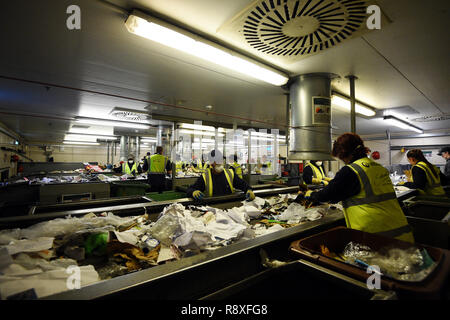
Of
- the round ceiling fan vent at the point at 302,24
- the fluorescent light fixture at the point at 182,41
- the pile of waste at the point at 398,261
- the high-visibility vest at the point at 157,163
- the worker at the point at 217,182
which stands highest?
the fluorescent light fixture at the point at 182,41

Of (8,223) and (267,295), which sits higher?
(8,223)

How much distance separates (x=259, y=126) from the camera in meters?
8.20

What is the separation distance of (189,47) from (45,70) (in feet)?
8.58

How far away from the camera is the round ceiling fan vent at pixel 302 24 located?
4.99ft

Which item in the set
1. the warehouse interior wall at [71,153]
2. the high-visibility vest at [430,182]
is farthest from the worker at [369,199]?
the warehouse interior wall at [71,153]

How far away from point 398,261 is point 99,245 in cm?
170

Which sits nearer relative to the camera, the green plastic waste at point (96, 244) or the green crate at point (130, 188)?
the green plastic waste at point (96, 244)

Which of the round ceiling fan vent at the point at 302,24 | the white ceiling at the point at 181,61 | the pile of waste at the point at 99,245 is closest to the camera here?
the pile of waste at the point at 99,245

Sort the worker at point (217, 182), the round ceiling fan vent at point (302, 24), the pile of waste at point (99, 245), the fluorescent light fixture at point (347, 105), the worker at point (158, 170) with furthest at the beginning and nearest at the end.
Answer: the worker at point (158, 170) < the fluorescent light fixture at point (347, 105) < the worker at point (217, 182) < the round ceiling fan vent at point (302, 24) < the pile of waste at point (99, 245)

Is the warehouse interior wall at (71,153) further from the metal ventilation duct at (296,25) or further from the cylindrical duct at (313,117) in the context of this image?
the metal ventilation duct at (296,25)

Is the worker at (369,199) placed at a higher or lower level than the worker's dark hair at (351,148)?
lower

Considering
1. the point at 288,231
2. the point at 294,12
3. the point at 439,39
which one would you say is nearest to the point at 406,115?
the point at 439,39

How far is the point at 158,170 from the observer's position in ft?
19.6

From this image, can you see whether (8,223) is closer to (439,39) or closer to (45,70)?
(45,70)
